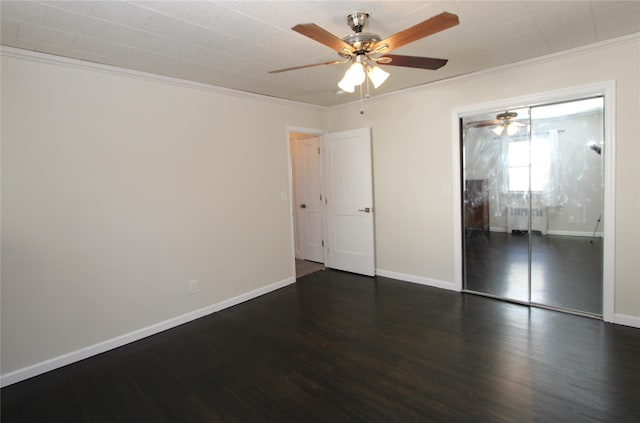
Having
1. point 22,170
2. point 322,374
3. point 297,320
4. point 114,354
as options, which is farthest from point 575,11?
point 114,354

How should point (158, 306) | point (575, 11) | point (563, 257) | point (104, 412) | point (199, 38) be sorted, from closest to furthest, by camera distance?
point (104, 412), point (575, 11), point (199, 38), point (158, 306), point (563, 257)

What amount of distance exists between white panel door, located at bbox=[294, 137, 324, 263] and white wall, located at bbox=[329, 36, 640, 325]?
0.58 m

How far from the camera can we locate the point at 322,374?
2383 millimetres

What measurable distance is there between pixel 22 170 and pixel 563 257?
488cm

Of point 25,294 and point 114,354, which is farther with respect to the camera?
point 114,354

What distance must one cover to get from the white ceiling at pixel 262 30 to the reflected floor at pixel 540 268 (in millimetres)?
1848

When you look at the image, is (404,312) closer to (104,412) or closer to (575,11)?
(104,412)

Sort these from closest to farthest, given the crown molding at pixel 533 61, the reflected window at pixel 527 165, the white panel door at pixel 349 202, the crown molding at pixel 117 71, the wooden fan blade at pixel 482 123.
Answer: the crown molding at pixel 117 71 < the crown molding at pixel 533 61 < the reflected window at pixel 527 165 < the wooden fan blade at pixel 482 123 < the white panel door at pixel 349 202

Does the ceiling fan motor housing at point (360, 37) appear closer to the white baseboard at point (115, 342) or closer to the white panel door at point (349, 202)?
the white panel door at point (349, 202)

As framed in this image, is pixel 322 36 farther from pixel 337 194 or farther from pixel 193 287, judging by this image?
pixel 337 194

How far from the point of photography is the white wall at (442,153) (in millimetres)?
2830

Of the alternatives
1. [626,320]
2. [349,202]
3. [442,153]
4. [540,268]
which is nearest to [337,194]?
[349,202]

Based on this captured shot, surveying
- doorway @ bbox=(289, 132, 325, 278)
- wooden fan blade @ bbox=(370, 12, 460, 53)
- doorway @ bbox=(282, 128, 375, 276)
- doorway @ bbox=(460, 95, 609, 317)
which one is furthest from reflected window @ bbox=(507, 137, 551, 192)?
doorway @ bbox=(289, 132, 325, 278)

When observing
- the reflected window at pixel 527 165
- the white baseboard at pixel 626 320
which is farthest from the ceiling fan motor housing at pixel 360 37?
the white baseboard at pixel 626 320
